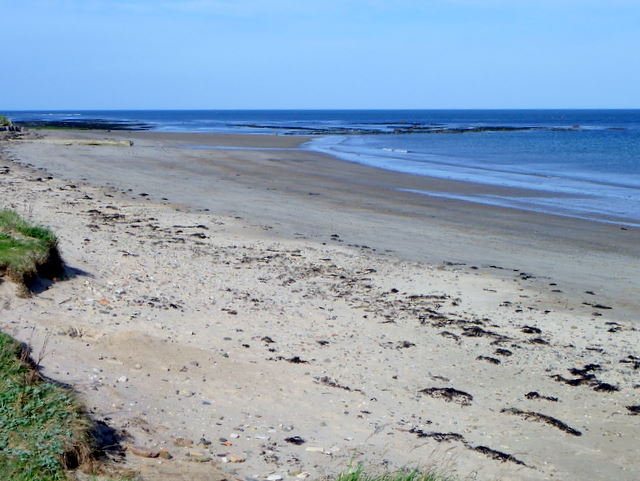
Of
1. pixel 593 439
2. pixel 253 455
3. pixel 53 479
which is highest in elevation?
pixel 53 479

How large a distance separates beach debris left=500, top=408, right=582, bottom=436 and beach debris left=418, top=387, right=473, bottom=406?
0.34 meters

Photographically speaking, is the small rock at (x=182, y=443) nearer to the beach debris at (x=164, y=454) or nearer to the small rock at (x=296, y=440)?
the beach debris at (x=164, y=454)

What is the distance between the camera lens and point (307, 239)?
1424cm

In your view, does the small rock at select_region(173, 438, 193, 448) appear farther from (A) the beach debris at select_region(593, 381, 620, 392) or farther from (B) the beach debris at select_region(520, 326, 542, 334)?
(B) the beach debris at select_region(520, 326, 542, 334)

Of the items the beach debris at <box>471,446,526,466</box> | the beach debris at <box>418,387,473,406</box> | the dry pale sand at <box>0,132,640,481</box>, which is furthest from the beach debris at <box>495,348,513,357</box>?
the beach debris at <box>471,446,526,466</box>

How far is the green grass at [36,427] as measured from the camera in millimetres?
3969

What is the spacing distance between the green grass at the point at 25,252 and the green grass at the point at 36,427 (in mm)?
2765

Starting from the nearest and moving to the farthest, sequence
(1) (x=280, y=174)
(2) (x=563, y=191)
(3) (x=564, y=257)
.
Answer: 1. (3) (x=564, y=257)
2. (2) (x=563, y=191)
3. (1) (x=280, y=174)

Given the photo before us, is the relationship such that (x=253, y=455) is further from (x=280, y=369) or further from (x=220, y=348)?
(x=220, y=348)

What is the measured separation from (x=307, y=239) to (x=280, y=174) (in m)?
14.2

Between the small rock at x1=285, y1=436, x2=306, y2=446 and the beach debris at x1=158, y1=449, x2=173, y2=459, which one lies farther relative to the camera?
the small rock at x1=285, y1=436, x2=306, y2=446

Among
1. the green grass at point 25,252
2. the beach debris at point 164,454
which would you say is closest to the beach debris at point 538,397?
the beach debris at point 164,454

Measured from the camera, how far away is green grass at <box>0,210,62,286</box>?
755 cm

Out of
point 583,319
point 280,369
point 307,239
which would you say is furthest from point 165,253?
point 583,319
